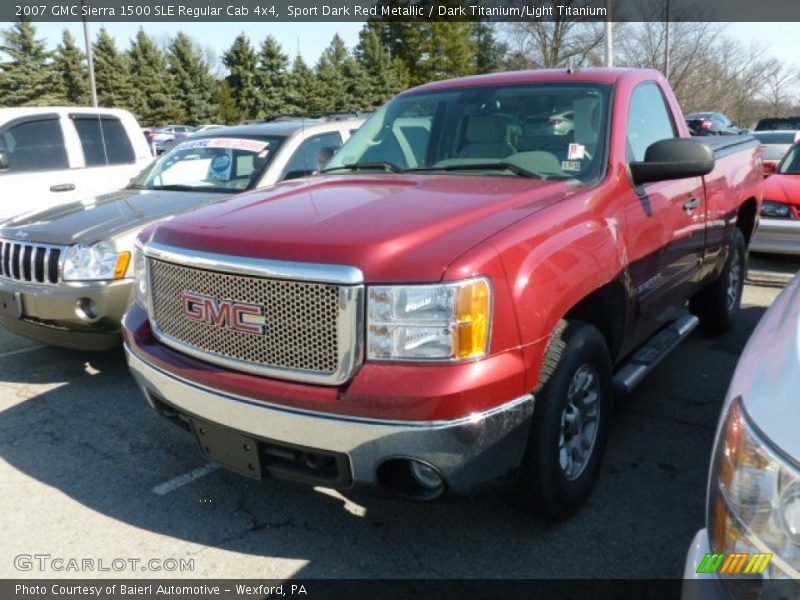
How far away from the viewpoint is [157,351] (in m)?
3.02

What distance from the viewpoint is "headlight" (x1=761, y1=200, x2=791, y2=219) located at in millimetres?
7789

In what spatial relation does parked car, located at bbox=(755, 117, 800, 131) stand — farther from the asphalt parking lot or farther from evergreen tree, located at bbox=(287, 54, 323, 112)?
evergreen tree, located at bbox=(287, 54, 323, 112)

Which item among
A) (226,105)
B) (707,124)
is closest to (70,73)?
(226,105)

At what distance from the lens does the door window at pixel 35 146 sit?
303 inches

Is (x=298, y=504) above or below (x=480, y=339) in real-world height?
below

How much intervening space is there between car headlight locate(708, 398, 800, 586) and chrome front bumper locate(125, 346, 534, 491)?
91cm

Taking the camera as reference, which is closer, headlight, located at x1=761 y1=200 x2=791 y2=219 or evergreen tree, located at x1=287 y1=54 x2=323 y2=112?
headlight, located at x1=761 y1=200 x2=791 y2=219

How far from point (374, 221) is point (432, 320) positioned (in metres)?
0.51

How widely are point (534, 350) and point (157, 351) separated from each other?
1594 mm

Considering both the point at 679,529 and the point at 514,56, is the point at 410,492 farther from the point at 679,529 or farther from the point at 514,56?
the point at 514,56

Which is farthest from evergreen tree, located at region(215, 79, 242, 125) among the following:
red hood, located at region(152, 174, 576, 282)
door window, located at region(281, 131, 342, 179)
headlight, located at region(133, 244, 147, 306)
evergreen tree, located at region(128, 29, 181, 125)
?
red hood, located at region(152, 174, 576, 282)

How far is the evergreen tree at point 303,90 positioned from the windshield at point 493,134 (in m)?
42.9

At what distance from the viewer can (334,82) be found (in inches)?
1799

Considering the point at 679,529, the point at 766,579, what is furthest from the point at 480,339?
the point at 679,529
